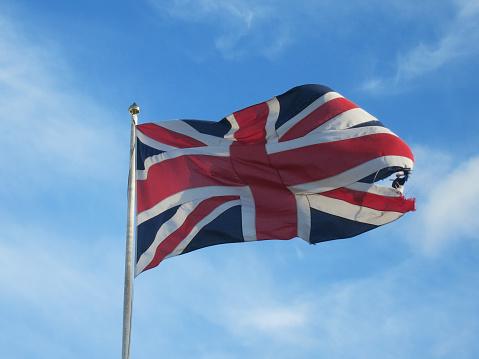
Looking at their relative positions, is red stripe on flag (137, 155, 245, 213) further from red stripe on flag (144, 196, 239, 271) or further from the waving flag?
red stripe on flag (144, 196, 239, 271)

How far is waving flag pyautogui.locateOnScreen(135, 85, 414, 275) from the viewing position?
1628 cm

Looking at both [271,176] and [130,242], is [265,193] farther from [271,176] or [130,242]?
[130,242]

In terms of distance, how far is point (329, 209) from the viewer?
655 inches

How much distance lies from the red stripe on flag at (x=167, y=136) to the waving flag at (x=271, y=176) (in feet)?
0.07

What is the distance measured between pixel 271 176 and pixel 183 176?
5.85ft

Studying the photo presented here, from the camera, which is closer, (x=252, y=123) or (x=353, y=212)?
(x=353, y=212)

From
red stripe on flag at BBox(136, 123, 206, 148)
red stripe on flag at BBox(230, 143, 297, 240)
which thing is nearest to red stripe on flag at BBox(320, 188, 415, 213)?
red stripe on flag at BBox(230, 143, 297, 240)

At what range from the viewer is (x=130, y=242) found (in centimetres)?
1538

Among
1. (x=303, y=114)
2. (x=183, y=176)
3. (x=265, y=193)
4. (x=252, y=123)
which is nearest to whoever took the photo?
(x=183, y=176)

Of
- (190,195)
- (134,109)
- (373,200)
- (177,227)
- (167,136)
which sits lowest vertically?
(177,227)

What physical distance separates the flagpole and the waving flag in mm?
331

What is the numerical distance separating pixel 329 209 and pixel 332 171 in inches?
29.7

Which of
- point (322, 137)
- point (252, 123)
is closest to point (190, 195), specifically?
point (252, 123)

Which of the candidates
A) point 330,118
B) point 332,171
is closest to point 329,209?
point 332,171
